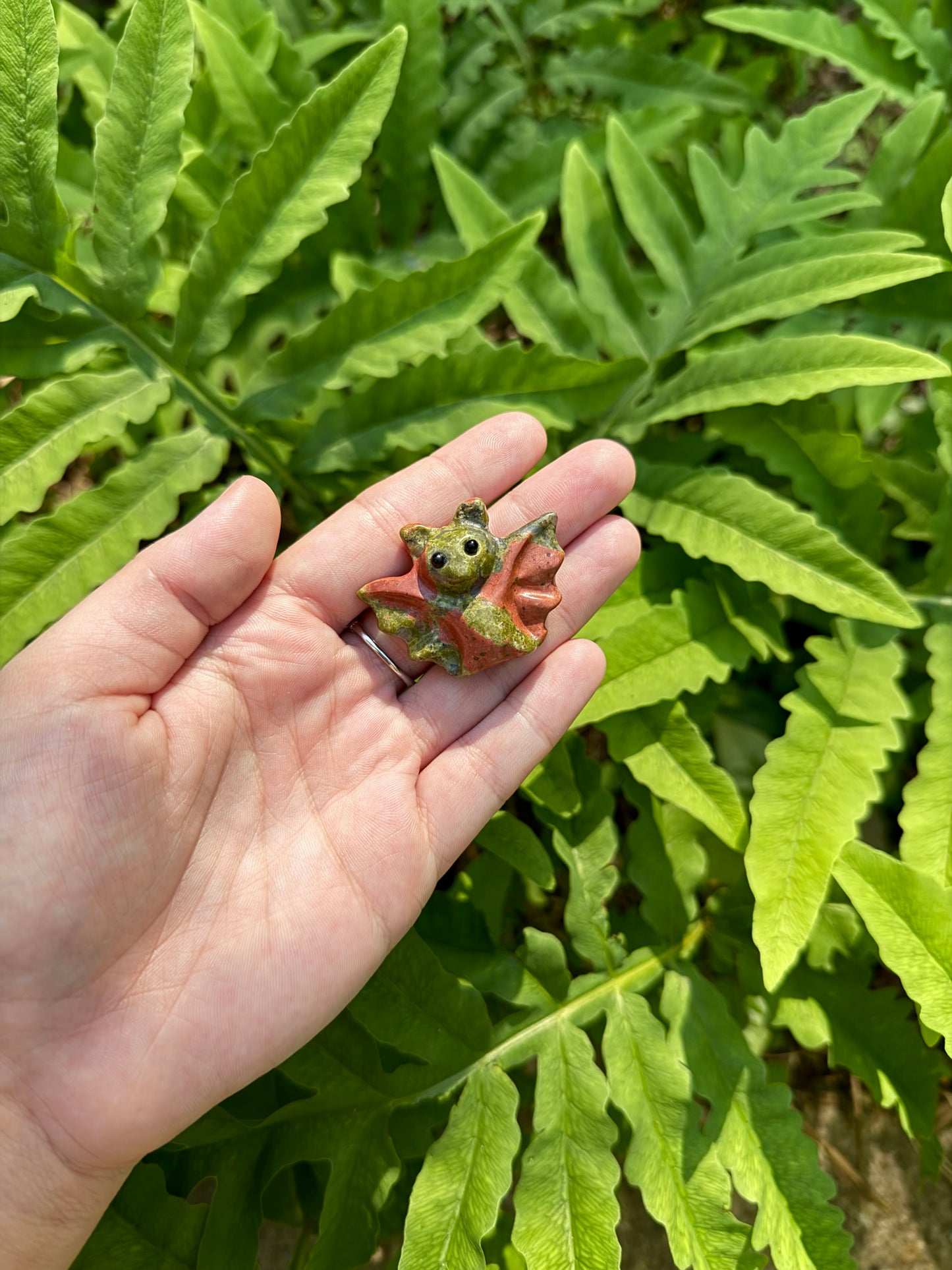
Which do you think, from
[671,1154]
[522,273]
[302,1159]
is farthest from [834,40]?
[302,1159]

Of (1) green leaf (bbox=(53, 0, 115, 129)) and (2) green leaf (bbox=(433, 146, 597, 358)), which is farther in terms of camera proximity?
(1) green leaf (bbox=(53, 0, 115, 129))

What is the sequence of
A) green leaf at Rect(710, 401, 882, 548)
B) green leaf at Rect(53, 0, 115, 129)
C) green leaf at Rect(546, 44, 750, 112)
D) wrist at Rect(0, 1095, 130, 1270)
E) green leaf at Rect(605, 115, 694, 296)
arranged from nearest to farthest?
wrist at Rect(0, 1095, 130, 1270) → green leaf at Rect(710, 401, 882, 548) → green leaf at Rect(605, 115, 694, 296) → green leaf at Rect(53, 0, 115, 129) → green leaf at Rect(546, 44, 750, 112)

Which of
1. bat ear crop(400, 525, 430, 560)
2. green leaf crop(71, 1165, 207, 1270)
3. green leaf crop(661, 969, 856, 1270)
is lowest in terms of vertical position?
green leaf crop(661, 969, 856, 1270)

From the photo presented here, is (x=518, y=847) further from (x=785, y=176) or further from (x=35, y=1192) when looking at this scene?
(x=785, y=176)

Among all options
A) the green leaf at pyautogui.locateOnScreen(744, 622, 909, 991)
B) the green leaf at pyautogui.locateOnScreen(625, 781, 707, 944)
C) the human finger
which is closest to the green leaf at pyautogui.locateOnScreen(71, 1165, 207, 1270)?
the human finger

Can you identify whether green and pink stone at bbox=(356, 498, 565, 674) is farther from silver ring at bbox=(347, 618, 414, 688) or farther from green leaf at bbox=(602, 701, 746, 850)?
green leaf at bbox=(602, 701, 746, 850)

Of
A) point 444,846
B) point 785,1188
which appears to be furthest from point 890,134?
point 785,1188
